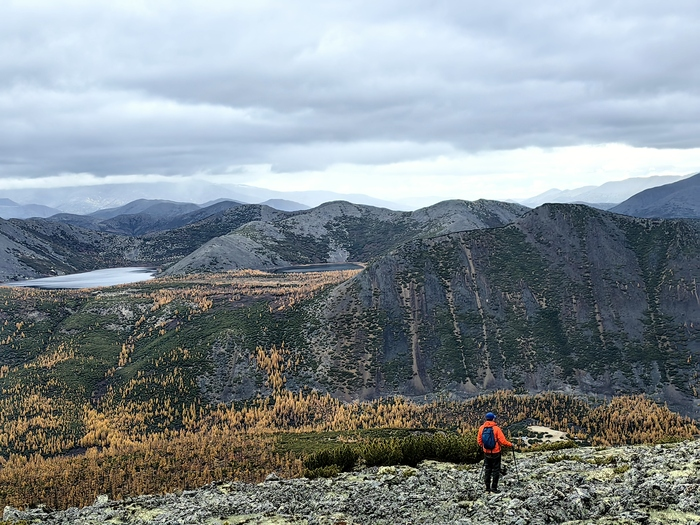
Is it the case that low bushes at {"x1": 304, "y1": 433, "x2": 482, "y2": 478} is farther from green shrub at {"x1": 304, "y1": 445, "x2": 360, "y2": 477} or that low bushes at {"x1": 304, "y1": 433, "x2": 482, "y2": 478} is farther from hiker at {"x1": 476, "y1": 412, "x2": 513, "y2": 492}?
hiker at {"x1": 476, "y1": 412, "x2": 513, "y2": 492}

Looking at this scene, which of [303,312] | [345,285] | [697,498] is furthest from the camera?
[345,285]

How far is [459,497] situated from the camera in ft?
64.5

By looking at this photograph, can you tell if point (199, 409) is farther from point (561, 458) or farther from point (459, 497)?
point (459, 497)

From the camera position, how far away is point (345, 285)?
297 ft

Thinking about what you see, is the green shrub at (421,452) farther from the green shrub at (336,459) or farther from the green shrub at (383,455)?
the green shrub at (336,459)

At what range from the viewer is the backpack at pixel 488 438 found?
1919 cm

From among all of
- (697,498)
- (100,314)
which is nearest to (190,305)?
(100,314)

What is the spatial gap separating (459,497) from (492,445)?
2751mm

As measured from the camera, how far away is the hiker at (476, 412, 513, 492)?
19156mm

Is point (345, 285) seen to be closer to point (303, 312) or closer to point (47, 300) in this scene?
point (303, 312)

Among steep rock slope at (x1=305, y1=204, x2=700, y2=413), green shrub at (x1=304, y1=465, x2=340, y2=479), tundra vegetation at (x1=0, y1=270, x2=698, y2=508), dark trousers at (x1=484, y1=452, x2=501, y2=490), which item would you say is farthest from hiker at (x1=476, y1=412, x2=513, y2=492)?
steep rock slope at (x1=305, y1=204, x2=700, y2=413)

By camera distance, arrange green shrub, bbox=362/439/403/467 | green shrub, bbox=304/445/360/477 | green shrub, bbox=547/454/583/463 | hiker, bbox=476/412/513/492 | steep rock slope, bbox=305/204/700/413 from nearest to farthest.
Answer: hiker, bbox=476/412/513/492 < green shrub, bbox=547/454/583/463 < green shrub, bbox=362/439/403/467 < green shrub, bbox=304/445/360/477 < steep rock slope, bbox=305/204/700/413

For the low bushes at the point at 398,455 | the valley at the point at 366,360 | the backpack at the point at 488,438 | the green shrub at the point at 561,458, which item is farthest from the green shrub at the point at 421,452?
the backpack at the point at 488,438

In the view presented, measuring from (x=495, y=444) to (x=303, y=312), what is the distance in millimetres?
67234
